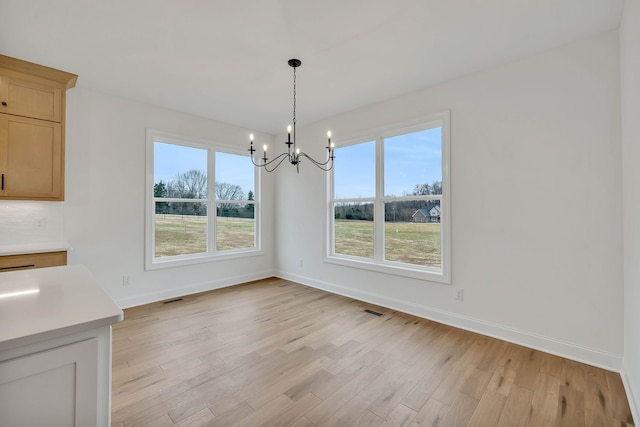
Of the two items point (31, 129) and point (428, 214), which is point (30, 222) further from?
point (428, 214)

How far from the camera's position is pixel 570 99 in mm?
2492

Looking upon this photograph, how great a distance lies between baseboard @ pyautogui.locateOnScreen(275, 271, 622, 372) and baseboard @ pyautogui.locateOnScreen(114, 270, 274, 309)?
1716 millimetres

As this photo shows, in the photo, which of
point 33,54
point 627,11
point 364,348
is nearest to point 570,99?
point 627,11

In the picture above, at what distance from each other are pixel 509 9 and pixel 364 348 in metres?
2.97

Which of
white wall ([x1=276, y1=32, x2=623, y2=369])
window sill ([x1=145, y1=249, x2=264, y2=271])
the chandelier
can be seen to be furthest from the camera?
window sill ([x1=145, y1=249, x2=264, y2=271])

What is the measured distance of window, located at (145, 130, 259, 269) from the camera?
4.07 meters

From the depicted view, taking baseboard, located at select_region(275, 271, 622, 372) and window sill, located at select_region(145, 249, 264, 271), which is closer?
baseboard, located at select_region(275, 271, 622, 372)

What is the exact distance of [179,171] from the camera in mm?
4320

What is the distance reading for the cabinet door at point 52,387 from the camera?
0.82 metres

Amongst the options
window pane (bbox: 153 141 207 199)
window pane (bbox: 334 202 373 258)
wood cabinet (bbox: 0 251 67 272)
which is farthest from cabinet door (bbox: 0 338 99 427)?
window pane (bbox: 153 141 207 199)

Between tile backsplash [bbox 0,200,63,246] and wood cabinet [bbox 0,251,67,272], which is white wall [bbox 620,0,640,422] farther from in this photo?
tile backsplash [bbox 0,200,63,246]

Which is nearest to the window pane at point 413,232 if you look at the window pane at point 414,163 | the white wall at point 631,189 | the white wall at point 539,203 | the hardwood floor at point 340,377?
the window pane at point 414,163

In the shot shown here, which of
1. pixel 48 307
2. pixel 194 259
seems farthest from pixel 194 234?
pixel 48 307

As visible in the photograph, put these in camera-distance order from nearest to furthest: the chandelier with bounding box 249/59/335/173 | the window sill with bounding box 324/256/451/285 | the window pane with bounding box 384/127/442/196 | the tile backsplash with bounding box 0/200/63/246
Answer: the chandelier with bounding box 249/59/335/173 < the tile backsplash with bounding box 0/200/63/246 < the window sill with bounding box 324/256/451/285 < the window pane with bounding box 384/127/442/196
